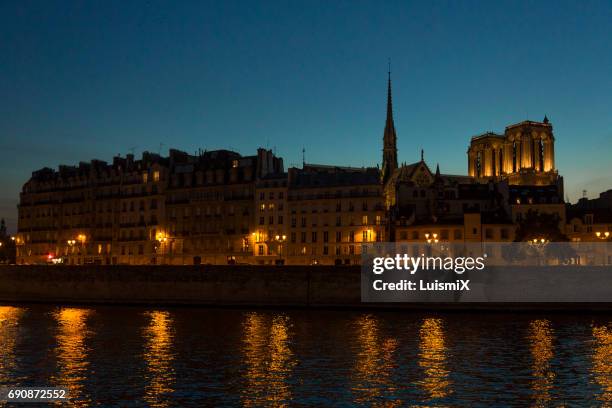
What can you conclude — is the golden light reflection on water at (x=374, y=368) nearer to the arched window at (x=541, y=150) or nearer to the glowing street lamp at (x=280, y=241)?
the glowing street lamp at (x=280, y=241)

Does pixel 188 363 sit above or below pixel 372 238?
below

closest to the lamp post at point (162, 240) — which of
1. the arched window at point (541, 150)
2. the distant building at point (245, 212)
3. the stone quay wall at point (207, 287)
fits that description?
the distant building at point (245, 212)

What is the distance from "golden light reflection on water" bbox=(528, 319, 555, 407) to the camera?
30.5 meters

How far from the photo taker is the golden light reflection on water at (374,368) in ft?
96.8

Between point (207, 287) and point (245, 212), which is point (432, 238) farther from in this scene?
point (207, 287)

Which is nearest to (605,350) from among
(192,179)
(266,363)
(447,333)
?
(447,333)

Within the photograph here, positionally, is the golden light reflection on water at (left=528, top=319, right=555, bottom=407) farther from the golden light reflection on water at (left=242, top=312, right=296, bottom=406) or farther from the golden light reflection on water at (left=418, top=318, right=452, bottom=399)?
the golden light reflection on water at (left=242, top=312, right=296, bottom=406)

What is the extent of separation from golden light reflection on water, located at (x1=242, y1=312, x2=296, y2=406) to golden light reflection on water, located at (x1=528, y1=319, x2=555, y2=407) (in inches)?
349

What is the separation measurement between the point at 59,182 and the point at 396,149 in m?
57.2

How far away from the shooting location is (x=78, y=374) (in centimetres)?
3409

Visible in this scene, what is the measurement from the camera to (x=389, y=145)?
144125mm

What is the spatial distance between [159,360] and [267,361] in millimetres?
4708

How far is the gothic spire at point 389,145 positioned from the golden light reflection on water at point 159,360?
286ft

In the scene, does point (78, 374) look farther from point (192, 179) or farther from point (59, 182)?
point (59, 182)
